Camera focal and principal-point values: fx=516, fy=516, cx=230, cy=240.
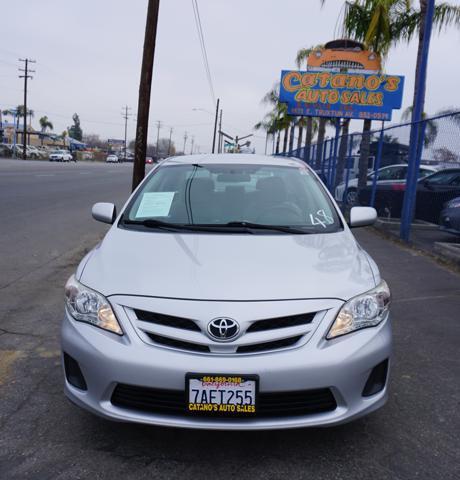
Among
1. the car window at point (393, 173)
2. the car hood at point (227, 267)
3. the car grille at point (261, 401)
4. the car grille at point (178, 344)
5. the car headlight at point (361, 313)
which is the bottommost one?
the car grille at point (261, 401)

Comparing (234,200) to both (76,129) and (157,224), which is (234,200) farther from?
(76,129)

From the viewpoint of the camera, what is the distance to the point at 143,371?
7.95ft

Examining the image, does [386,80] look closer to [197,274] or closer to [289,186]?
[289,186]

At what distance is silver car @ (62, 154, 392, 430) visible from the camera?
7.93 ft

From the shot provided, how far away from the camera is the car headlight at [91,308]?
262 cm

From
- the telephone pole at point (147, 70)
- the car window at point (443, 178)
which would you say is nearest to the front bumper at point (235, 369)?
the car window at point (443, 178)

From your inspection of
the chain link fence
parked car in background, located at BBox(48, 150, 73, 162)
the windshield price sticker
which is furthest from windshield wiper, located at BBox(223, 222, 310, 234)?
parked car in background, located at BBox(48, 150, 73, 162)

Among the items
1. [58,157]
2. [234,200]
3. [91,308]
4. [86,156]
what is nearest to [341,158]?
[234,200]

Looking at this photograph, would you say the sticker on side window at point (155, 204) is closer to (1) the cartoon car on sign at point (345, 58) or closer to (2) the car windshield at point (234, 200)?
(2) the car windshield at point (234, 200)

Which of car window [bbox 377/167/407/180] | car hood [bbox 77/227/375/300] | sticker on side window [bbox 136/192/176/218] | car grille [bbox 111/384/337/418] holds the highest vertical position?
car window [bbox 377/167/407/180]

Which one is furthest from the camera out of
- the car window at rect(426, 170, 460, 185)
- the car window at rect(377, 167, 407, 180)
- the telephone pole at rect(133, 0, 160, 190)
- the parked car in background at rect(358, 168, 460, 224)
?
the car window at rect(377, 167, 407, 180)

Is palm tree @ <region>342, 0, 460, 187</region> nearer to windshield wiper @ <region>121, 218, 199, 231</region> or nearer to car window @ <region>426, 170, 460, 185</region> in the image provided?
car window @ <region>426, 170, 460, 185</region>

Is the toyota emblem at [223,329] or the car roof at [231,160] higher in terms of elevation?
the car roof at [231,160]

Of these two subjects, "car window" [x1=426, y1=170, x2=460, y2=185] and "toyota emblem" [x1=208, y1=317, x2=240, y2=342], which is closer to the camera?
"toyota emblem" [x1=208, y1=317, x2=240, y2=342]
